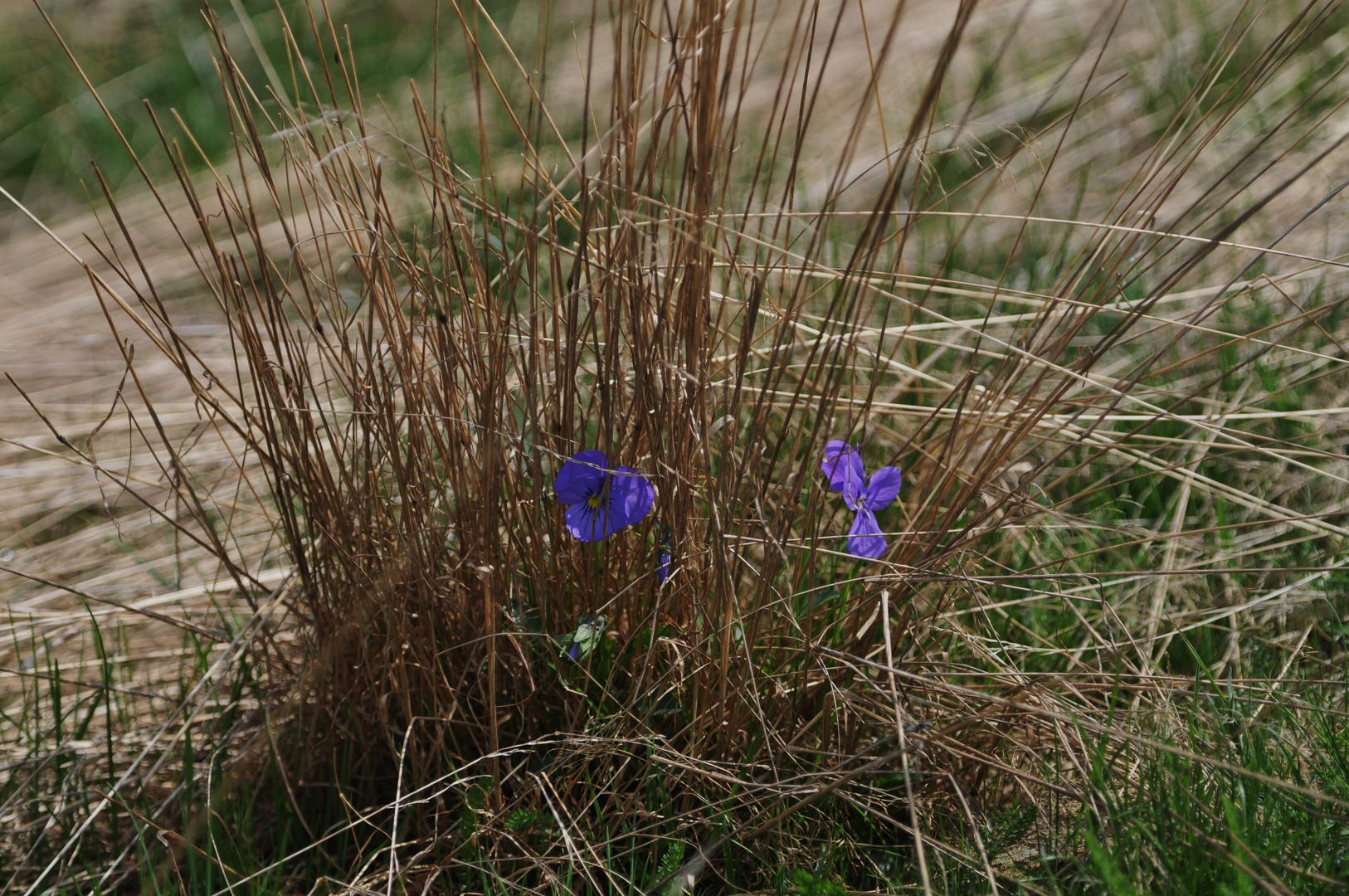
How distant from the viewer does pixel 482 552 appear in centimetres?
116

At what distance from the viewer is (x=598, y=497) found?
1135mm

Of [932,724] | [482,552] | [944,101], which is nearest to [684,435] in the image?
[482,552]

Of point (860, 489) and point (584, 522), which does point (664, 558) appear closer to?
point (584, 522)

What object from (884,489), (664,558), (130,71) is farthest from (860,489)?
(130,71)

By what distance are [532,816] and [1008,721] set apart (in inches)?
21.9

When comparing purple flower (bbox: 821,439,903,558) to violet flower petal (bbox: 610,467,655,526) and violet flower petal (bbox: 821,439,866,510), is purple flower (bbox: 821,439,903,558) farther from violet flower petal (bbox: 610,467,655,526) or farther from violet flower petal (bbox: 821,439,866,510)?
violet flower petal (bbox: 610,467,655,526)

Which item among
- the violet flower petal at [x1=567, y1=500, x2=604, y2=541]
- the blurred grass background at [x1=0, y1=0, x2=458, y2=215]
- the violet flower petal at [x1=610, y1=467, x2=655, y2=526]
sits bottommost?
the blurred grass background at [x1=0, y1=0, x2=458, y2=215]

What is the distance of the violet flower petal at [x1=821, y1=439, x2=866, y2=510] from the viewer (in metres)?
1.17

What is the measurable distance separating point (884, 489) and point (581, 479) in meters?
0.38

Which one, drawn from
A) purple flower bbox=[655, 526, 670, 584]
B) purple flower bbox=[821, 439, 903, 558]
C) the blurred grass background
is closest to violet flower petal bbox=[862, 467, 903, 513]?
purple flower bbox=[821, 439, 903, 558]

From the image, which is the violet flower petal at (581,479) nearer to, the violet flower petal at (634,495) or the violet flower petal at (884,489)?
the violet flower petal at (634,495)

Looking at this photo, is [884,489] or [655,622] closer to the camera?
[655,622]

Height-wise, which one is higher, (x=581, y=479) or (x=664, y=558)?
(x=581, y=479)

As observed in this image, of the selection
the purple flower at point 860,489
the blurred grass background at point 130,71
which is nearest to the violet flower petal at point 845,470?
the purple flower at point 860,489
